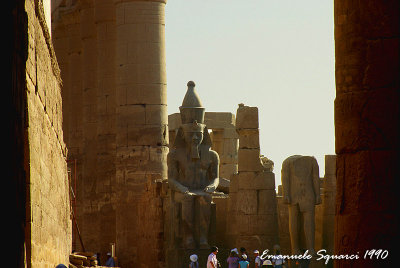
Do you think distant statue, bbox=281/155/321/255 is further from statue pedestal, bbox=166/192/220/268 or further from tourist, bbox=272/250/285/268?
statue pedestal, bbox=166/192/220/268

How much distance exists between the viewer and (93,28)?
32938 mm

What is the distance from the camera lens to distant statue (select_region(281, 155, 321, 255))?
23.3 m

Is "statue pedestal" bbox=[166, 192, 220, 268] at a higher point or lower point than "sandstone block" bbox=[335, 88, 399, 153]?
lower

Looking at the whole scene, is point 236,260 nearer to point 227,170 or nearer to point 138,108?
point 138,108

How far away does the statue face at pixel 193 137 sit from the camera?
2481 centimetres

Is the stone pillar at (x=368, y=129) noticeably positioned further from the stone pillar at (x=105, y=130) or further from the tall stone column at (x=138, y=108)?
the stone pillar at (x=105, y=130)

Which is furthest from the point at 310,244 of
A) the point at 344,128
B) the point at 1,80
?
the point at 1,80

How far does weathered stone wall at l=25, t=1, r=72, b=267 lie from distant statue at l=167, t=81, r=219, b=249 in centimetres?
899

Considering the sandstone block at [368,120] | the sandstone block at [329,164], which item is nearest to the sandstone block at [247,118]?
the sandstone block at [329,164]

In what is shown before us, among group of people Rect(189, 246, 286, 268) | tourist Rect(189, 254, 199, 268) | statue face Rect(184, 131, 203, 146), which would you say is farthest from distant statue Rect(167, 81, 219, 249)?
tourist Rect(189, 254, 199, 268)

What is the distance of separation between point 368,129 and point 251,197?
12348 millimetres

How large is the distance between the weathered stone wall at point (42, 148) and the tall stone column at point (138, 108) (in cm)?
1160

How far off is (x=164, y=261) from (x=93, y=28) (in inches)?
374

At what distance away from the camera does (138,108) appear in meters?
27.3
